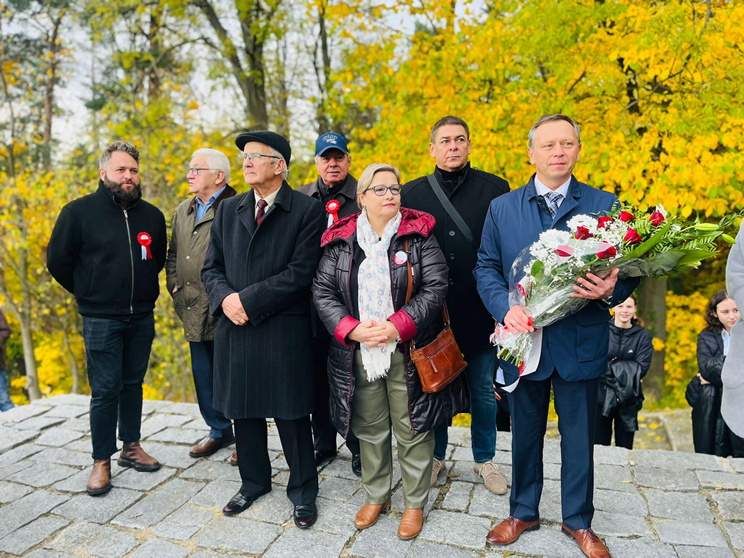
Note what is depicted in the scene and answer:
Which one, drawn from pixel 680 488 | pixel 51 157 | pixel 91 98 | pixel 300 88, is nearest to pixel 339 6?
pixel 300 88

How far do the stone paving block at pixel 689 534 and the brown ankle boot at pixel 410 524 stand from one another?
4.40 feet

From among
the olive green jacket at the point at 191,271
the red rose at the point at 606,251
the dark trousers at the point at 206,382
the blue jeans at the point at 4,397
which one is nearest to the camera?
the red rose at the point at 606,251

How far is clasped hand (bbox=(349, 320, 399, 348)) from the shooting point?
3088 mm

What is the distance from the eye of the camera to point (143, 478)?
4.20 meters

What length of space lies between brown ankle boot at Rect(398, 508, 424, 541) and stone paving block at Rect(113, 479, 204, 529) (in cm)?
148

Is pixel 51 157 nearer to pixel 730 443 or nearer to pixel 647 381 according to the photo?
pixel 647 381

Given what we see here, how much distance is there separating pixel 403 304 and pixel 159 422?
3.23 m

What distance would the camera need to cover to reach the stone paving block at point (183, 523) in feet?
11.2

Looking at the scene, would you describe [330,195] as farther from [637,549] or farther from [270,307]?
[637,549]

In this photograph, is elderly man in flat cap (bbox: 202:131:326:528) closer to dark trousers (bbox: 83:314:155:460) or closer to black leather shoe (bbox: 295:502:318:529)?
black leather shoe (bbox: 295:502:318:529)

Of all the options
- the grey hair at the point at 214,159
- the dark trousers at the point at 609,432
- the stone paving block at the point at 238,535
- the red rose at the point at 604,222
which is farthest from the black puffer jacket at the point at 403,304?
the dark trousers at the point at 609,432

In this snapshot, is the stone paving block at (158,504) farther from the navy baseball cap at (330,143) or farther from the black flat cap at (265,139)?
the navy baseball cap at (330,143)

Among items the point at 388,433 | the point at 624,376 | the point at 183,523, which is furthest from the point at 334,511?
the point at 624,376

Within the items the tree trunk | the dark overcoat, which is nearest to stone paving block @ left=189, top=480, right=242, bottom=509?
the dark overcoat
